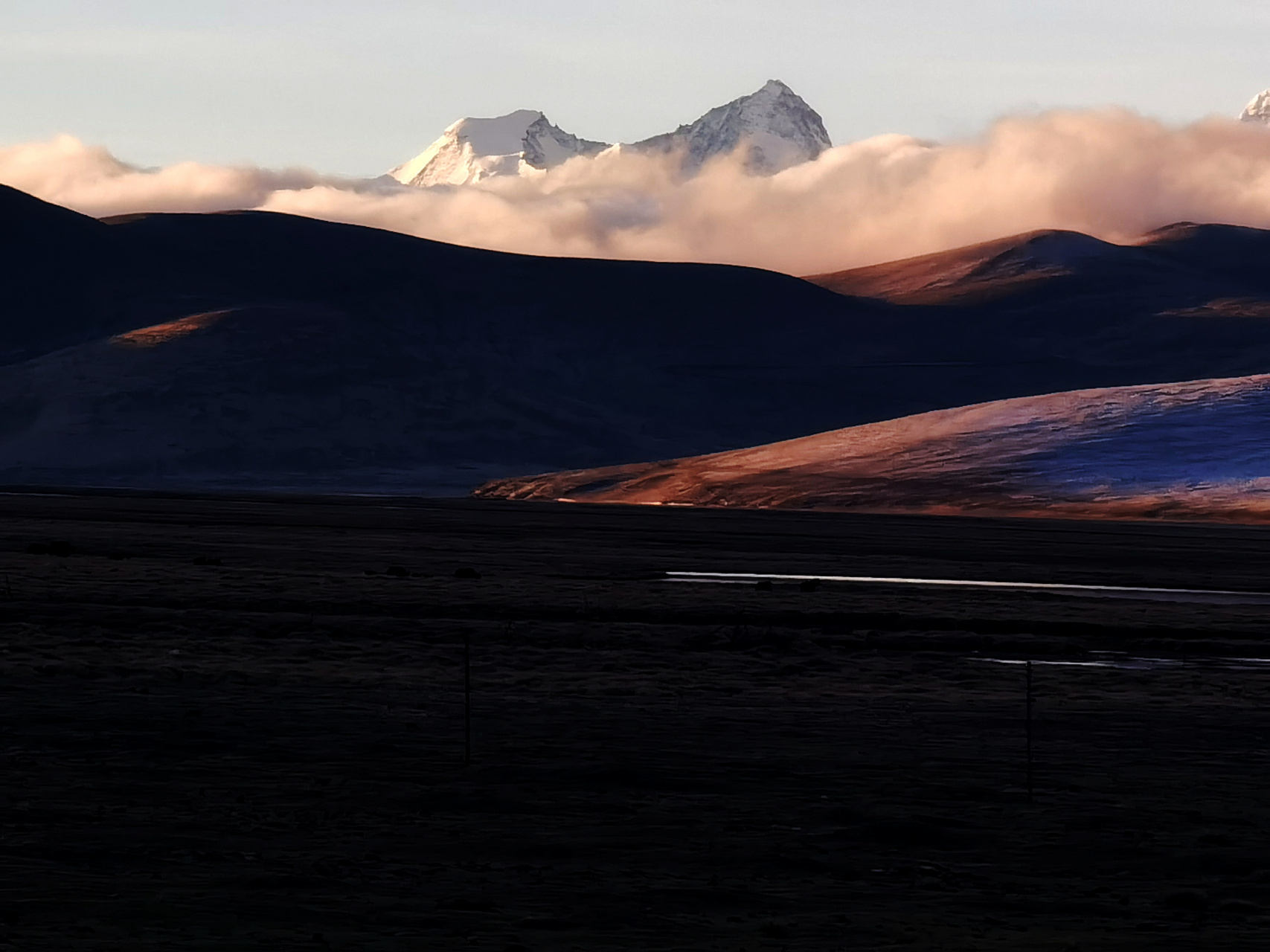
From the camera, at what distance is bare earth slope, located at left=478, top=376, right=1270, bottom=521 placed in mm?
Result: 162625

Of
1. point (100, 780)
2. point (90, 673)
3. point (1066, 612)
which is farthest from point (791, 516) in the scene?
point (100, 780)

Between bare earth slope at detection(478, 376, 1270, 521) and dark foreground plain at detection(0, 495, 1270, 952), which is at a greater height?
bare earth slope at detection(478, 376, 1270, 521)

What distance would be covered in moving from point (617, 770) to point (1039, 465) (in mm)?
154245

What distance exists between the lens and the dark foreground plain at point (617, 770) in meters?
17.0

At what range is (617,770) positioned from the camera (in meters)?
24.9

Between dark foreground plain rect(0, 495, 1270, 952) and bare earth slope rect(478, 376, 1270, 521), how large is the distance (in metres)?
108

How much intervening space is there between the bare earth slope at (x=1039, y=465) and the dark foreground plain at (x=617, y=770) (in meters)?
108

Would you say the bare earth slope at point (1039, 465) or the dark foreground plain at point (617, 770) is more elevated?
the bare earth slope at point (1039, 465)

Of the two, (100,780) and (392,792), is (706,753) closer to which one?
(392,792)

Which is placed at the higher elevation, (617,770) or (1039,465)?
(1039,465)

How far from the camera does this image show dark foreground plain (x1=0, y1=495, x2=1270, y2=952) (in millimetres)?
16953

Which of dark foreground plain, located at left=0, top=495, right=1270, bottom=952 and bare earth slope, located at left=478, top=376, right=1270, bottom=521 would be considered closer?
dark foreground plain, located at left=0, top=495, right=1270, bottom=952

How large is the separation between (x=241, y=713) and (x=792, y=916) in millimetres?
13945

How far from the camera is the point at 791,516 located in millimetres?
139625
